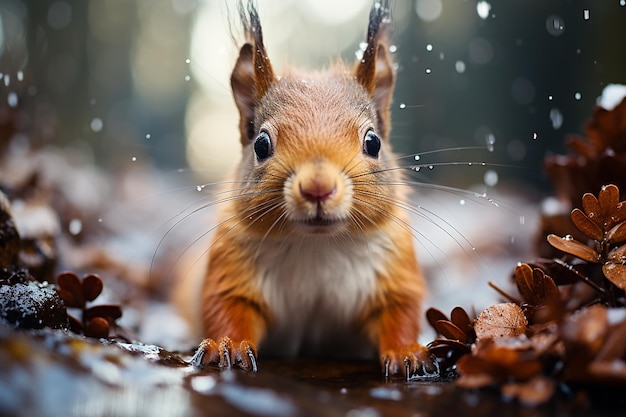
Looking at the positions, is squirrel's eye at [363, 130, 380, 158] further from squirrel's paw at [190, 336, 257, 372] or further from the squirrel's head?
squirrel's paw at [190, 336, 257, 372]

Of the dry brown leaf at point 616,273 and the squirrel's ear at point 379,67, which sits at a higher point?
the squirrel's ear at point 379,67

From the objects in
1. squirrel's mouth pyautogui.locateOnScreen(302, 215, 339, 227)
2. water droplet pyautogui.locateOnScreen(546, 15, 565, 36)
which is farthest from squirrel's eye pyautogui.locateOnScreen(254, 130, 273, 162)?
water droplet pyautogui.locateOnScreen(546, 15, 565, 36)

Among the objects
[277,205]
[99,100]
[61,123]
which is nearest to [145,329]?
[277,205]

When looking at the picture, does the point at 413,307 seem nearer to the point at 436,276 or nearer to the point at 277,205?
the point at 277,205

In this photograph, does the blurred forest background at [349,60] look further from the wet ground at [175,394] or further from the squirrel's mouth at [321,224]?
the wet ground at [175,394]

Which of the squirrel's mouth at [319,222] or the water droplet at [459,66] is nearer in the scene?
the squirrel's mouth at [319,222]

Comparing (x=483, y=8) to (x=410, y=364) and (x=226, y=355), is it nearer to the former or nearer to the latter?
(x=410, y=364)

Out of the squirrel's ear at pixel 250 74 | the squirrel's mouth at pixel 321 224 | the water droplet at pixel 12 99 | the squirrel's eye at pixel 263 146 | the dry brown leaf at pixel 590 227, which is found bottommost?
the squirrel's mouth at pixel 321 224

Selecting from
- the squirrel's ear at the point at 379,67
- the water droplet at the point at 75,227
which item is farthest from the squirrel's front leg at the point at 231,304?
the water droplet at the point at 75,227
